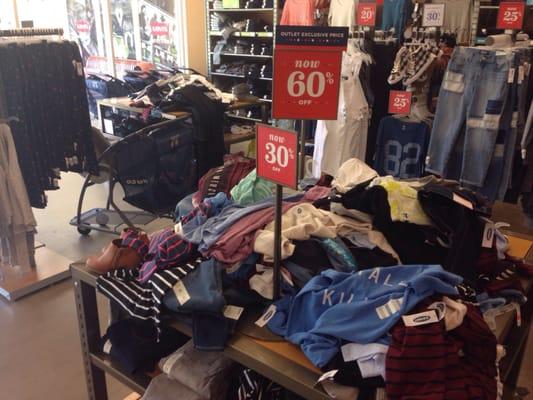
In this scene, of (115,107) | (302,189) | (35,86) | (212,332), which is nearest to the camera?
(212,332)

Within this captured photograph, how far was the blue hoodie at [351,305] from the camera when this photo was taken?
1.08 meters

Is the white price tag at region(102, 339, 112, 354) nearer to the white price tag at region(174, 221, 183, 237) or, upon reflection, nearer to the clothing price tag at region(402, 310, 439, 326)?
the white price tag at region(174, 221, 183, 237)

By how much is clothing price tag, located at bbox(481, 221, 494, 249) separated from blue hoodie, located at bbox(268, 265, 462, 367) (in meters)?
0.36

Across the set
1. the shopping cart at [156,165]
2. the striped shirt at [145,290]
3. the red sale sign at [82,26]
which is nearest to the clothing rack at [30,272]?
the shopping cart at [156,165]

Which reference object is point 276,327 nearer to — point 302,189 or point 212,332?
point 212,332

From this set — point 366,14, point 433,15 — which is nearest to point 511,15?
point 433,15

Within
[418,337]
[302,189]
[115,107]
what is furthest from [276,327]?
[115,107]

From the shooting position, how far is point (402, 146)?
142 inches

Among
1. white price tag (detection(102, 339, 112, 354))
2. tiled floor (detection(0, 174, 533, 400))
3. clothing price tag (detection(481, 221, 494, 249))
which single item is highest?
clothing price tag (detection(481, 221, 494, 249))

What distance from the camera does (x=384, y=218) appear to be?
146 centimetres

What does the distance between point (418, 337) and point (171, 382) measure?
803 mm

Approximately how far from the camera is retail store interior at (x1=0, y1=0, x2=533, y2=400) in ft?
3.68

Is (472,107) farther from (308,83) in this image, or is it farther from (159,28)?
(159,28)

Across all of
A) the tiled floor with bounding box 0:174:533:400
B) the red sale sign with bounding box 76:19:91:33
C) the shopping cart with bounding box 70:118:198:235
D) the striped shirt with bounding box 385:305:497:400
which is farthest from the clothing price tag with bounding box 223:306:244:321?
the red sale sign with bounding box 76:19:91:33
